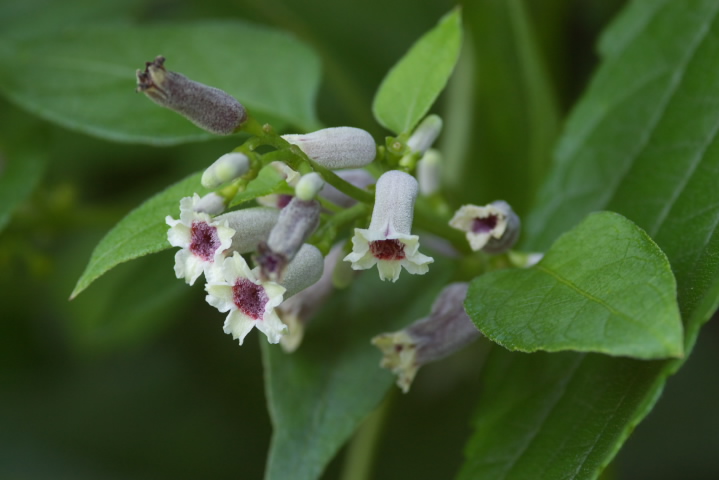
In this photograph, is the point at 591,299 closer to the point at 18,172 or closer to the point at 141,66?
the point at 141,66

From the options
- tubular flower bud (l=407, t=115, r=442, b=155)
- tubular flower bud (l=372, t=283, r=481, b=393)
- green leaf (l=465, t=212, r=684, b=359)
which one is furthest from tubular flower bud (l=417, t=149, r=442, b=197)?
green leaf (l=465, t=212, r=684, b=359)

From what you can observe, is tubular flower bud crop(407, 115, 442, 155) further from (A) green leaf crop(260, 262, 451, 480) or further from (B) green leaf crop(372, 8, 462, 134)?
(A) green leaf crop(260, 262, 451, 480)

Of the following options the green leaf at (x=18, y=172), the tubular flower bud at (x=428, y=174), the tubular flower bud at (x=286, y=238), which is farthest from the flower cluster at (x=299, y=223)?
the green leaf at (x=18, y=172)

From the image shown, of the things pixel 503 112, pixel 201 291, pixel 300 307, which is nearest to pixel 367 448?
pixel 300 307

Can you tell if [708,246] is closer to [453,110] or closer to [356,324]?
[356,324]

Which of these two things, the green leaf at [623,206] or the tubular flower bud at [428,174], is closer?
the green leaf at [623,206]

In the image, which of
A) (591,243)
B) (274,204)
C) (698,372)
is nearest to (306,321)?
(274,204)

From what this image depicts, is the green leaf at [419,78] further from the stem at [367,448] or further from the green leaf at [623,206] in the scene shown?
the stem at [367,448]
